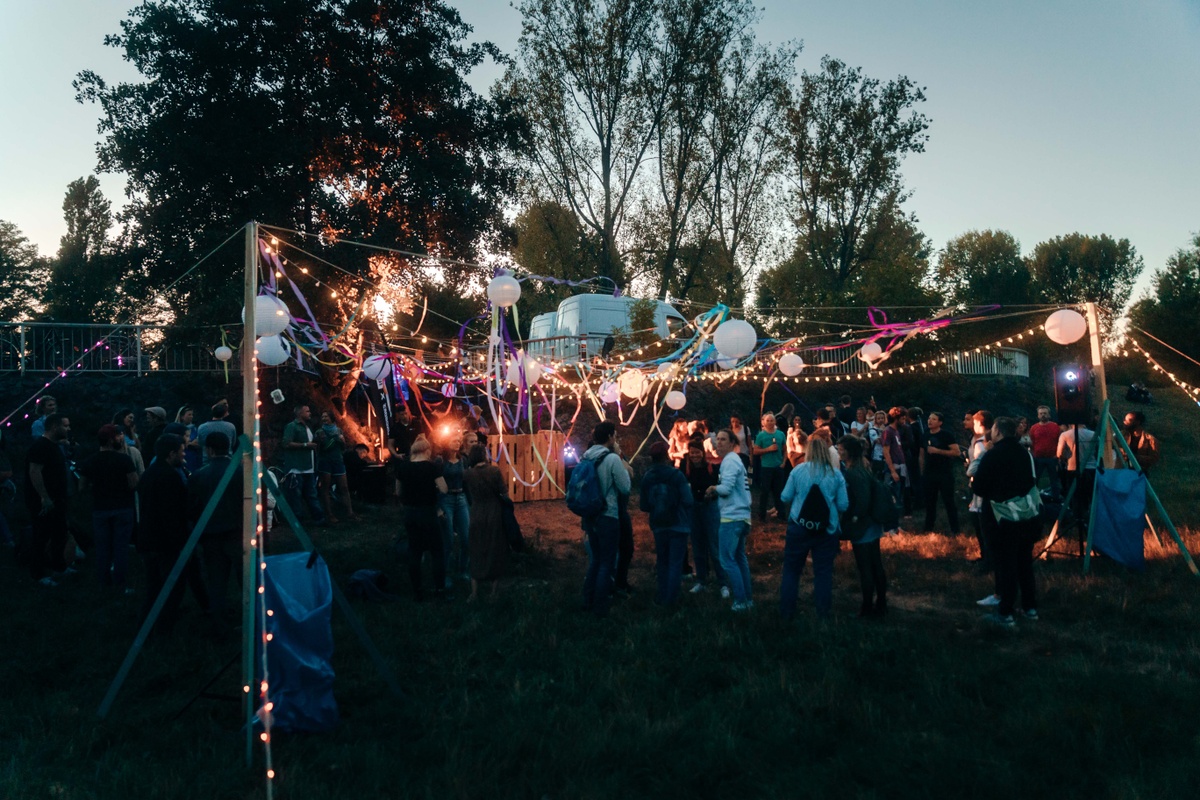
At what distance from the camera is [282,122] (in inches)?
651

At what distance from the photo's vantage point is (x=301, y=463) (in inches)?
Result: 432

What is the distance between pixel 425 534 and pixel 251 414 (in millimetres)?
2918

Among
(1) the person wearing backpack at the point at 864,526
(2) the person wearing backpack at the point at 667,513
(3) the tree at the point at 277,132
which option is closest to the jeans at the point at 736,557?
(2) the person wearing backpack at the point at 667,513

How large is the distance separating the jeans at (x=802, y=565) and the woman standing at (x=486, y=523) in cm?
265

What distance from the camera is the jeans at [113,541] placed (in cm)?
744

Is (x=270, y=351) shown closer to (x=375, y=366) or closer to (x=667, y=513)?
(x=375, y=366)

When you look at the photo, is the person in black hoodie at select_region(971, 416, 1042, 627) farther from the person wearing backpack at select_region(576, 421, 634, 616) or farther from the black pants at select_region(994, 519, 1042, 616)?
the person wearing backpack at select_region(576, 421, 634, 616)

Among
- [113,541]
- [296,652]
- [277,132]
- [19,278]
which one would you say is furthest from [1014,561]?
[19,278]

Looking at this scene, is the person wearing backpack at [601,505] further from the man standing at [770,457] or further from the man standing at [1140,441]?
the man standing at [1140,441]

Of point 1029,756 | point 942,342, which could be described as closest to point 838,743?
point 1029,756

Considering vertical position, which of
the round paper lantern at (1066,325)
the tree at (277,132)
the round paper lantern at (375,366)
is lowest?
the round paper lantern at (1066,325)

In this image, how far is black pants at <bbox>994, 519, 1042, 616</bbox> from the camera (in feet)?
19.8

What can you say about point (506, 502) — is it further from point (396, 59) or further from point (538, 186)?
point (538, 186)

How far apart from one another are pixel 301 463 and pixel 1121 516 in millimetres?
9962
